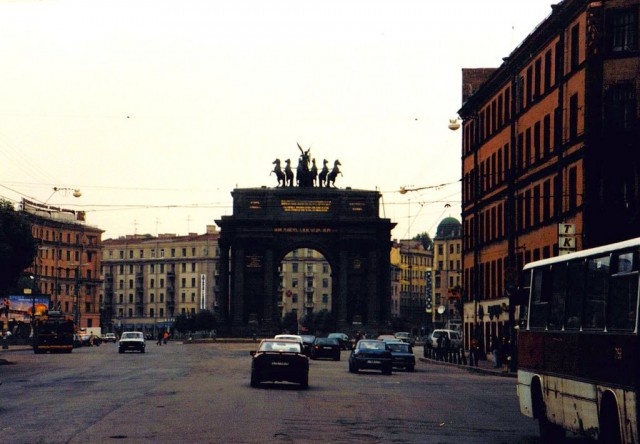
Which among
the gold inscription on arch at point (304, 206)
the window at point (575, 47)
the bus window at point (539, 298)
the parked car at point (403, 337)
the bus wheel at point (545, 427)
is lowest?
the parked car at point (403, 337)

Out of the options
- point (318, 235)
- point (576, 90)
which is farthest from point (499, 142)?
point (318, 235)

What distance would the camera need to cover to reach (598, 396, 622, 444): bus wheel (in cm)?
1656

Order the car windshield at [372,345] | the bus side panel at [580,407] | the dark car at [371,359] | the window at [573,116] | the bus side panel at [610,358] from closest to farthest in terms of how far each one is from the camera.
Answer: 1. the bus side panel at [610,358]
2. the bus side panel at [580,407]
3. the dark car at [371,359]
4. the car windshield at [372,345]
5. the window at [573,116]

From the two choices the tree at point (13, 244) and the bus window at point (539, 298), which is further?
the tree at point (13, 244)

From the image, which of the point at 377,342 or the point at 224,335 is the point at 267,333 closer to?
the point at 224,335

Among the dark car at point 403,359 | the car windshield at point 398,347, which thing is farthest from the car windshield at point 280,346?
the car windshield at point 398,347

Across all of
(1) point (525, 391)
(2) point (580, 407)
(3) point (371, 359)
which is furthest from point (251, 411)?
(3) point (371, 359)

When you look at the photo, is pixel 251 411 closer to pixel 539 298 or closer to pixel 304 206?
pixel 539 298

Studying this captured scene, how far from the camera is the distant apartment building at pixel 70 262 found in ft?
573

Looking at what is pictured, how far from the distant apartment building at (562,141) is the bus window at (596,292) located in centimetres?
3050

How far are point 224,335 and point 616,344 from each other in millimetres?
114938

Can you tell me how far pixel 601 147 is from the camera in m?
57.2

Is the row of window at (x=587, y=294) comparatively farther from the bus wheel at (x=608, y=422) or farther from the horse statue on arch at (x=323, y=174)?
the horse statue on arch at (x=323, y=174)

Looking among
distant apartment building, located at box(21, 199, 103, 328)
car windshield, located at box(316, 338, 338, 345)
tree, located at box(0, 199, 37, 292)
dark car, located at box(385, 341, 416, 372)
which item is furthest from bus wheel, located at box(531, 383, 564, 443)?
distant apartment building, located at box(21, 199, 103, 328)
